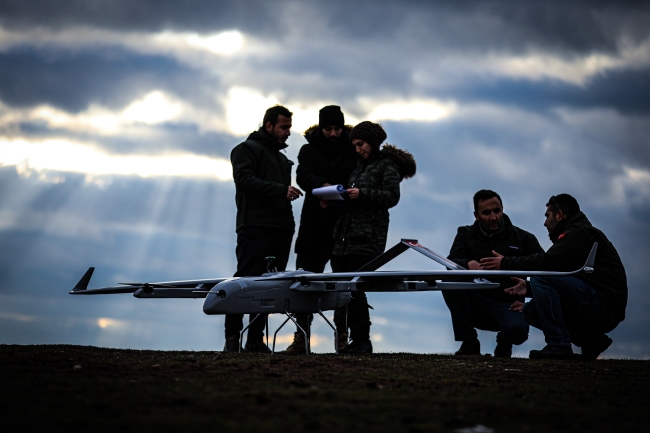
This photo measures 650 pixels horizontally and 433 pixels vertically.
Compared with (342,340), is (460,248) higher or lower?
higher

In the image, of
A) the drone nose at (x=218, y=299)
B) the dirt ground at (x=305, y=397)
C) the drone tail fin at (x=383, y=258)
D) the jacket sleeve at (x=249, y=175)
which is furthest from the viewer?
the jacket sleeve at (x=249, y=175)

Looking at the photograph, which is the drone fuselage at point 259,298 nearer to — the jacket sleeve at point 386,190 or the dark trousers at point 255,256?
the dark trousers at point 255,256

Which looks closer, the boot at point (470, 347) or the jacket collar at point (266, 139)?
the boot at point (470, 347)

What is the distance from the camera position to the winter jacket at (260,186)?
7.71 meters

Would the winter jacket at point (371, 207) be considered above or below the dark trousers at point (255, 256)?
above

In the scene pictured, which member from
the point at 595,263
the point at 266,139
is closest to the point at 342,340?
the point at 266,139

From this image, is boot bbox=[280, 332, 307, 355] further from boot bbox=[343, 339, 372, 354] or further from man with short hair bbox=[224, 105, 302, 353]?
boot bbox=[343, 339, 372, 354]

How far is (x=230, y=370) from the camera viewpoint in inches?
192

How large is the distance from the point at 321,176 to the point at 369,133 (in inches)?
33.0

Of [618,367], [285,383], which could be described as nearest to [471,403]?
[285,383]

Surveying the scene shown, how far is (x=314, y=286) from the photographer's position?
276 inches

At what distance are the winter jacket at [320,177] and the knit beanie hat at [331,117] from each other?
126 mm

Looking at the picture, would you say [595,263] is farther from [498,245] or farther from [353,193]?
[353,193]

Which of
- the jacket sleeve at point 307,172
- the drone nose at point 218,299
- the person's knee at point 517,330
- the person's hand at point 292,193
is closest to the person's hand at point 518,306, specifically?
the person's knee at point 517,330
